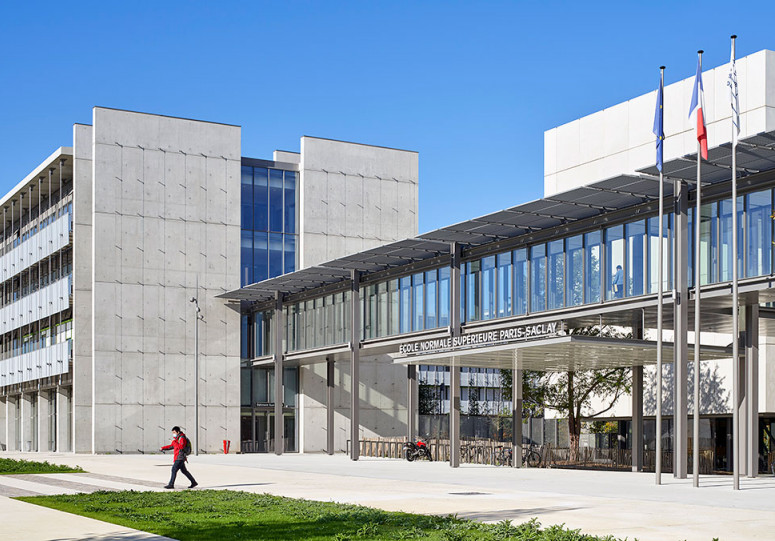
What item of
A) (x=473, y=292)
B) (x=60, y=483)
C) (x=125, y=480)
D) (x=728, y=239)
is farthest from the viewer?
Result: (x=473, y=292)

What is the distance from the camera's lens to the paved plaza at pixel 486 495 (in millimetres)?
15969

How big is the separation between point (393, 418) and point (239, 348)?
11.0 m

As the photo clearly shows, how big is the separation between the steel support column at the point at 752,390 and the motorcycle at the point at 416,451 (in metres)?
17.9

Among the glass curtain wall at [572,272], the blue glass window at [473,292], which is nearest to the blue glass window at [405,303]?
the glass curtain wall at [572,272]

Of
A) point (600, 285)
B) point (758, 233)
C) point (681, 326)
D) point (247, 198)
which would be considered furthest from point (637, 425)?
point (247, 198)

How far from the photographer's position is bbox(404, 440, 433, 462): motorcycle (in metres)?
45.7

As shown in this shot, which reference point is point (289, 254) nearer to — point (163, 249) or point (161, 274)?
point (163, 249)

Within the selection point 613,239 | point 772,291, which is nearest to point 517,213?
point 613,239

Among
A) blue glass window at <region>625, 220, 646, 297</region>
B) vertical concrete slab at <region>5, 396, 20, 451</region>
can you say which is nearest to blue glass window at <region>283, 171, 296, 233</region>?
vertical concrete slab at <region>5, 396, 20, 451</region>

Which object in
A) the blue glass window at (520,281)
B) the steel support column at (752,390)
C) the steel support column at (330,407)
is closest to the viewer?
the steel support column at (752,390)

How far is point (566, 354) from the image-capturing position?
3444 cm

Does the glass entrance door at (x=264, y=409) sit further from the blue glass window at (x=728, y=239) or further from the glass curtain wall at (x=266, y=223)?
the blue glass window at (x=728, y=239)

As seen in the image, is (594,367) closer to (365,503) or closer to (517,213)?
(517,213)

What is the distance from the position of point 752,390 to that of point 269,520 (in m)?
18.5
